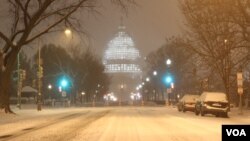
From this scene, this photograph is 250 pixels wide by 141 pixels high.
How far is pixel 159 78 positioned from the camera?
127 meters

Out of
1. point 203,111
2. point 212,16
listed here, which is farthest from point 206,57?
point 203,111

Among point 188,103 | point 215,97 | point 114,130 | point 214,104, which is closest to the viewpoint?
point 114,130

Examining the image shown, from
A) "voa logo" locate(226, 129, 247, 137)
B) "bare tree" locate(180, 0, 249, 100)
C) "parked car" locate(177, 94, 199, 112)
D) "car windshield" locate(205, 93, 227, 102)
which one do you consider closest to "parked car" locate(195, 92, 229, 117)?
"car windshield" locate(205, 93, 227, 102)

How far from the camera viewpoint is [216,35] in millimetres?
51156

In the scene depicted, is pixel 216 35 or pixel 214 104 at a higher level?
pixel 216 35

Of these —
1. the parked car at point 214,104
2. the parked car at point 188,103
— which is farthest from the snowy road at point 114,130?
the parked car at point 188,103

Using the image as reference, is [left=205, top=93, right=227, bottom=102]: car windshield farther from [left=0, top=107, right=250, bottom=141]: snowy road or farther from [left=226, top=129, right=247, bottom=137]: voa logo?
[left=226, top=129, right=247, bottom=137]: voa logo

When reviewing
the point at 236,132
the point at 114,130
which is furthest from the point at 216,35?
the point at 236,132

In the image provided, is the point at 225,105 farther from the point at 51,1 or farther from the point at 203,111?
the point at 51,1

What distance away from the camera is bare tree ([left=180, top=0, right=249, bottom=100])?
4591 centimetres

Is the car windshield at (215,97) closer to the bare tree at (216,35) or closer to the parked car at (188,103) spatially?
the bare tree at (216,35)

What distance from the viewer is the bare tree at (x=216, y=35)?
151 ft

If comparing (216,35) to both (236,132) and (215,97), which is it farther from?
(236,132)

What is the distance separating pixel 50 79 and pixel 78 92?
770 centimetres
